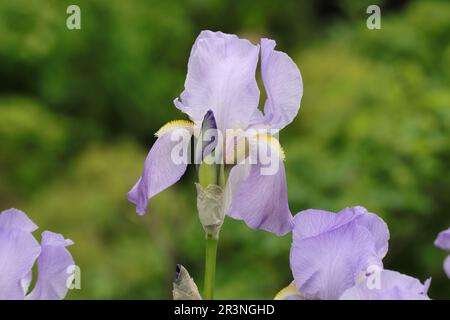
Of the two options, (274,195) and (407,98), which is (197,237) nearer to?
(407,98)

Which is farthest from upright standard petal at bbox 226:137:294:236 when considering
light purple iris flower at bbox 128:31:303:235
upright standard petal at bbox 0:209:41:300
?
upright standard petal at bbox 0:209:41:300

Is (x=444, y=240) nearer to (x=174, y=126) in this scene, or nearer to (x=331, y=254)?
(x=331, y=254)

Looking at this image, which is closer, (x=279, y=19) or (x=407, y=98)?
(x=407, y=98)

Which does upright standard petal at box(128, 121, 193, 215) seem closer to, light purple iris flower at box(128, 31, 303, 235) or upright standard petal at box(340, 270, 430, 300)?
light purple iris flower at box(128, 31, 303, 235)

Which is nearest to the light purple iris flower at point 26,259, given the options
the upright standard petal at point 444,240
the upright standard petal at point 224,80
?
the upright standard petal at point 224,80

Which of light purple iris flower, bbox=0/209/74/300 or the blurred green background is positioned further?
the blurred green background
